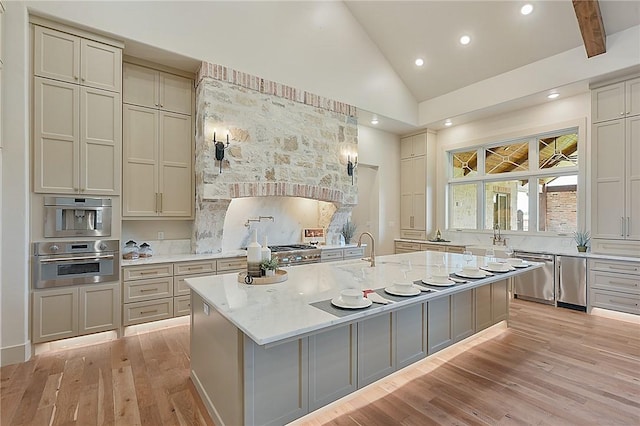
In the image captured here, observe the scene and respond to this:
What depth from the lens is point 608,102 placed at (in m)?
4.41

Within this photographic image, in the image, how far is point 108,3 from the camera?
11.0ft

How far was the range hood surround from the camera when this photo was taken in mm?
4062

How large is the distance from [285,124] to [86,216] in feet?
9.27

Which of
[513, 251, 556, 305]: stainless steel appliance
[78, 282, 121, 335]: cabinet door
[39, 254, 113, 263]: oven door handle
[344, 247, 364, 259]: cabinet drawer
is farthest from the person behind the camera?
[344, 247, 364, 259]: cabinet drawer

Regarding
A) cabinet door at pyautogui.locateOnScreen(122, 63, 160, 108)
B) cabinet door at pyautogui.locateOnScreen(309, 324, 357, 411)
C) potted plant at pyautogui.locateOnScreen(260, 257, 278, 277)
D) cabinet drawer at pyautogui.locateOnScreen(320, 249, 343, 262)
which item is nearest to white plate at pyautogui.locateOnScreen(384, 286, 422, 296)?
cabinet door at pyautogui.locateOnScreen(309, 324, 357, 411)

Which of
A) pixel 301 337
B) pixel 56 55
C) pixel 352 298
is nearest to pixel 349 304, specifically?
pixel 352 298

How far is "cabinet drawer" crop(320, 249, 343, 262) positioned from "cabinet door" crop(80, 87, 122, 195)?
300cm

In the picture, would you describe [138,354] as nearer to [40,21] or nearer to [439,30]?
[40,21]

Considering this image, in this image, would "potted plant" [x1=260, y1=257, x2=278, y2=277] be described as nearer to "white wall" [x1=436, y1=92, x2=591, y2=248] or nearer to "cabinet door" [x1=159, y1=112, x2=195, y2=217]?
"cabinet door" [x1=159, y1=112, x2=195, y2=217]

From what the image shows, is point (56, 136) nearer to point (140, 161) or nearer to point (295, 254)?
point (140, 161)

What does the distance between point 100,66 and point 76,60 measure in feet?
0.68

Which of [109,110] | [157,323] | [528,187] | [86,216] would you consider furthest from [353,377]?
[528,187]

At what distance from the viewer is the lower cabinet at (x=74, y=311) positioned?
3055 mm

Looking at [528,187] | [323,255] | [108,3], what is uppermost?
[108,3]
